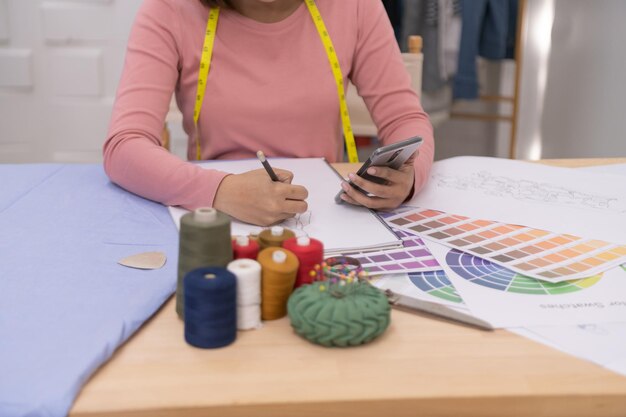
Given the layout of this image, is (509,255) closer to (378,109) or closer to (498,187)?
(498,187)

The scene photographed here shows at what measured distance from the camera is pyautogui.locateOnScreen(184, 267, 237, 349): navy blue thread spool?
58 centimetres

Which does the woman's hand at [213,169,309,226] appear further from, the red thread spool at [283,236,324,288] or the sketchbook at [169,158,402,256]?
the red thread spool at [283,236,324,288]

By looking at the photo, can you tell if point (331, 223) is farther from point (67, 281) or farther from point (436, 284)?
point (67, 281)

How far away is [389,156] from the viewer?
3.06ft

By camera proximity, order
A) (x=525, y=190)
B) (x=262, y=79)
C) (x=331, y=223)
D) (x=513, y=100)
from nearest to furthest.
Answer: (x=331, y=223) → (x=525, y=190) → (x=262, y=79) → (x=513, y=100)

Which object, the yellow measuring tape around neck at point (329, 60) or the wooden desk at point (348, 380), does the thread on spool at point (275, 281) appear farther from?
the yellow measuring tape around neck at point (329, 60)

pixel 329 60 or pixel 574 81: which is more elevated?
pixel 329 60

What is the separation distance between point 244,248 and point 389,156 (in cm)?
34

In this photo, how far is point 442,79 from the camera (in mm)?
2680

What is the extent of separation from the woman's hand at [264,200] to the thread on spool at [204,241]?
0.81 ft

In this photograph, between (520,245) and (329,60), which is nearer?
(520,245)

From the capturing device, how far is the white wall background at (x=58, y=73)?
8.72ft

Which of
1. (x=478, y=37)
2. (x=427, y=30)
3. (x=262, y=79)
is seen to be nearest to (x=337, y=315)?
Answer: (x=262, y=79)

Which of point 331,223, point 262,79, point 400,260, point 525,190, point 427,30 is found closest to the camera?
point 400,260
